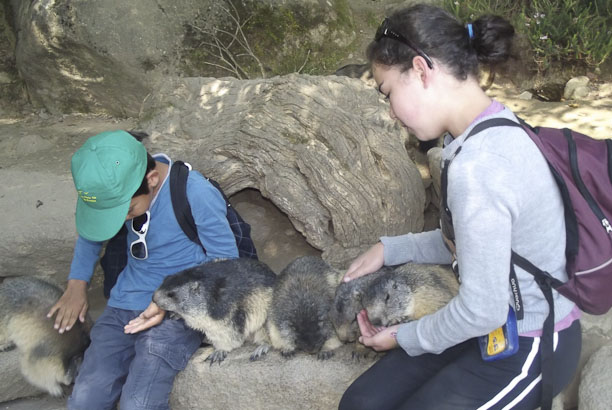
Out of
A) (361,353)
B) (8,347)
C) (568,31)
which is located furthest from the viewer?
(568,31)

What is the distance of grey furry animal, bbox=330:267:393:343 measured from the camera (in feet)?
10.6

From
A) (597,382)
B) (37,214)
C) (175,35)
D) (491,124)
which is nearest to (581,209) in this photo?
(491,124)

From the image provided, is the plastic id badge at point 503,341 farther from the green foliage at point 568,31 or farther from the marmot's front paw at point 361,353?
the green foliage at point 568,31

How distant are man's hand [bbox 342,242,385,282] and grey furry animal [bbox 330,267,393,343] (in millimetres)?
54

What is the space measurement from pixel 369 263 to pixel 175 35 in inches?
225

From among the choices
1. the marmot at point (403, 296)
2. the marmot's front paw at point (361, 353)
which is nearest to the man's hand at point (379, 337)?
the marmot at point (403, 296)

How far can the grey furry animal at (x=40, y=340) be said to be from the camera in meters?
3.80

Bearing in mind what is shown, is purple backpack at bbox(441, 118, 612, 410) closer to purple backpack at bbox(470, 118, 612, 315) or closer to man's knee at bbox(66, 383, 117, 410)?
purple backpack at bbox(470, 118, 612, 315)

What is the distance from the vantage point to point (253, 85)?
16.3ft

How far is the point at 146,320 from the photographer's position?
3357 millimetres

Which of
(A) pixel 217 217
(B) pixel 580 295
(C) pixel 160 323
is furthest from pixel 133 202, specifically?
(B) pixel 580 295

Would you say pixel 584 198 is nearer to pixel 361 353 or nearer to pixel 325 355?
pixel 361 353

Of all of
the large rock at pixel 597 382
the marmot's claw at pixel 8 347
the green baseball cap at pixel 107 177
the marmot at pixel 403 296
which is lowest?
the marmot's claw at pixel 8 347

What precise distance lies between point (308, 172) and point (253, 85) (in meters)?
1.08
